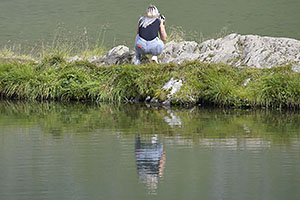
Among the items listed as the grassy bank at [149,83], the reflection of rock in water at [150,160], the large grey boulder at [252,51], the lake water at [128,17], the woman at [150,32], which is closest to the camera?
the reflection of rock in water at [150,160]

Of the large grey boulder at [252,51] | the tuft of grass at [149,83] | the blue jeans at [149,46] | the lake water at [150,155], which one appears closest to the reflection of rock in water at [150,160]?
the lake water at [150,155]

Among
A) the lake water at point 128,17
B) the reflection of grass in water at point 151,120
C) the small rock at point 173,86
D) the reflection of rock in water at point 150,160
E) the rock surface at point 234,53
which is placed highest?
the lake water at point 128,17

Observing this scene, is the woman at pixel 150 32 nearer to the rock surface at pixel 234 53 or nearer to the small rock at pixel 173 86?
the rock surface at pixel 234 53

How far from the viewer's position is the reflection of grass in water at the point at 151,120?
9.03 meters

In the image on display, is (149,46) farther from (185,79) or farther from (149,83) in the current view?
(185,79)

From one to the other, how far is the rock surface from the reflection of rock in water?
6069mm

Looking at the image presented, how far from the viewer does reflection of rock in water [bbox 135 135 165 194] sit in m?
6.11

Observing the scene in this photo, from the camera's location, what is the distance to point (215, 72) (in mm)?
12648

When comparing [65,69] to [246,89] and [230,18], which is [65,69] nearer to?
[246,89]

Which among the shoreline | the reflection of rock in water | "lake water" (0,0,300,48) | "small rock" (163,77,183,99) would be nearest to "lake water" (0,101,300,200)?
the reflection of rock in water

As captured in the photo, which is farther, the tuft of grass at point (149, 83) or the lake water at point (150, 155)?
the tuft of grass at point (149, 83)

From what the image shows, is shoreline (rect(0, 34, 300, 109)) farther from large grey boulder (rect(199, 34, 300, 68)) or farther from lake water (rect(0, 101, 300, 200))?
lake water (rect(0, 101, 300, 200))

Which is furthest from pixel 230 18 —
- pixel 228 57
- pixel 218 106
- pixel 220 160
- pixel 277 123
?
pixel 220 160

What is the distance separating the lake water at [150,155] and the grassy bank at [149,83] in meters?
0.63
